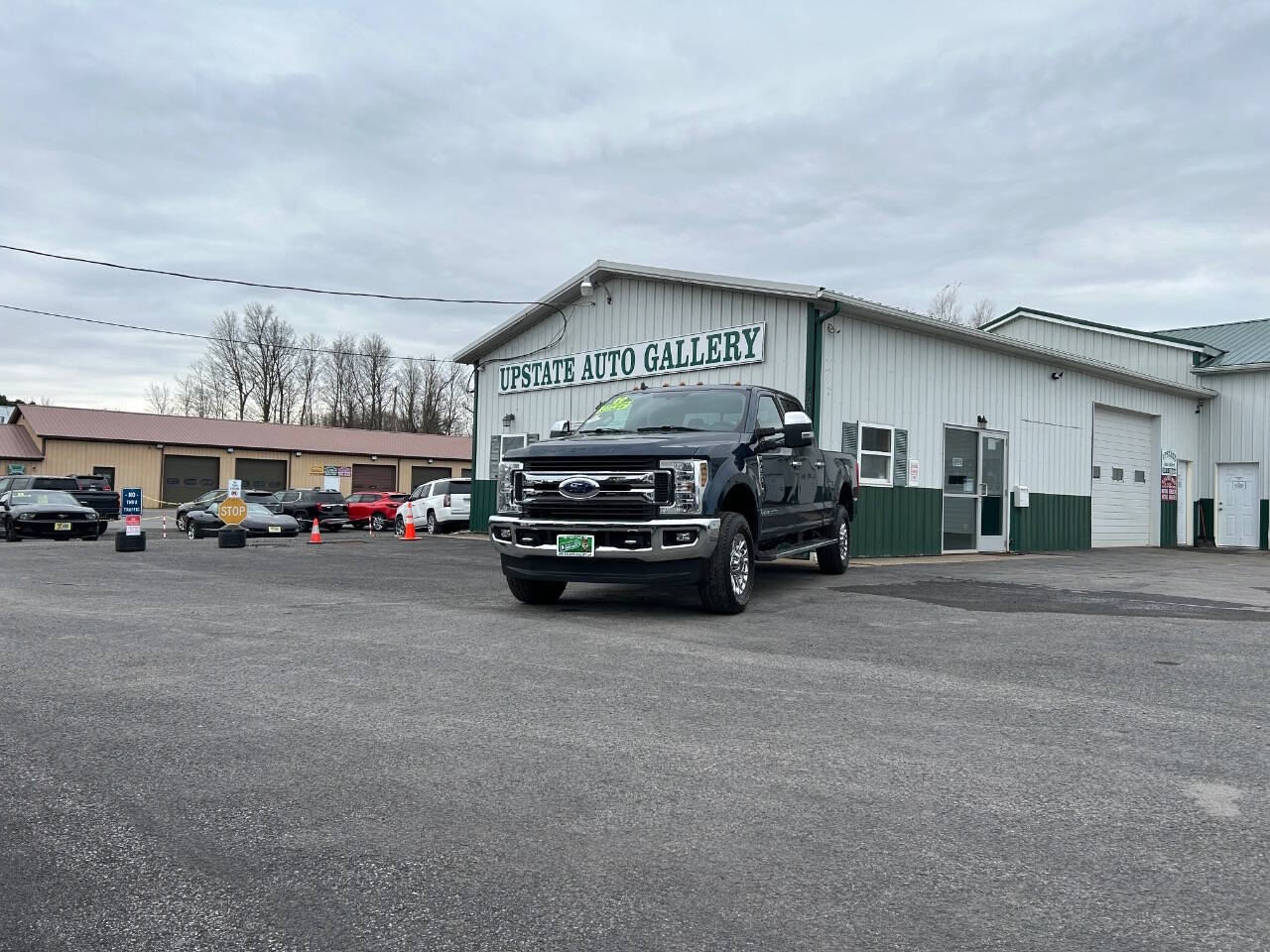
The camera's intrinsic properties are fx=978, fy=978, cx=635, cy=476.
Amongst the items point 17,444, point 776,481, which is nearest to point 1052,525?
point 776,481

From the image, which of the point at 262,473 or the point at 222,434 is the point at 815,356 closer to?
the point at 262,473

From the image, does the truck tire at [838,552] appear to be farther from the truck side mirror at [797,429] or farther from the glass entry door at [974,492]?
the glass entry door at [974,492]

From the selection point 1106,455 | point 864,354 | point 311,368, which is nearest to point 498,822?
point 864,354

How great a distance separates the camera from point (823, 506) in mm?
12172

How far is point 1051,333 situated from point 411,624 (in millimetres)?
24461

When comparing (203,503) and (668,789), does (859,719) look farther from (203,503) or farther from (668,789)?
(203,503)

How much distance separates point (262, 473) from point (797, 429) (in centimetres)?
4504

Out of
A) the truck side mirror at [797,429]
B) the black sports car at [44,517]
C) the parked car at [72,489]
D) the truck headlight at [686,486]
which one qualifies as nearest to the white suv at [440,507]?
the black sports car at [44,517]

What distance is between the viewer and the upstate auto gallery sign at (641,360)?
1664cm

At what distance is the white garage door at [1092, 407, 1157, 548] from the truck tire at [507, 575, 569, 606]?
16.7 m

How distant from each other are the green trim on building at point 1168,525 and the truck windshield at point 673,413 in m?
18.8

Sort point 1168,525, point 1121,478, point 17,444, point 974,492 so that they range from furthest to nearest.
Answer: point 17,444
point 1168,525
point 1121,478
point 974,492

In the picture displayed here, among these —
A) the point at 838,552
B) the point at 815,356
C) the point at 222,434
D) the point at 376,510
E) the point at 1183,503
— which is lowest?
the point at 838,552

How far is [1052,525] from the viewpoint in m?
20.6
